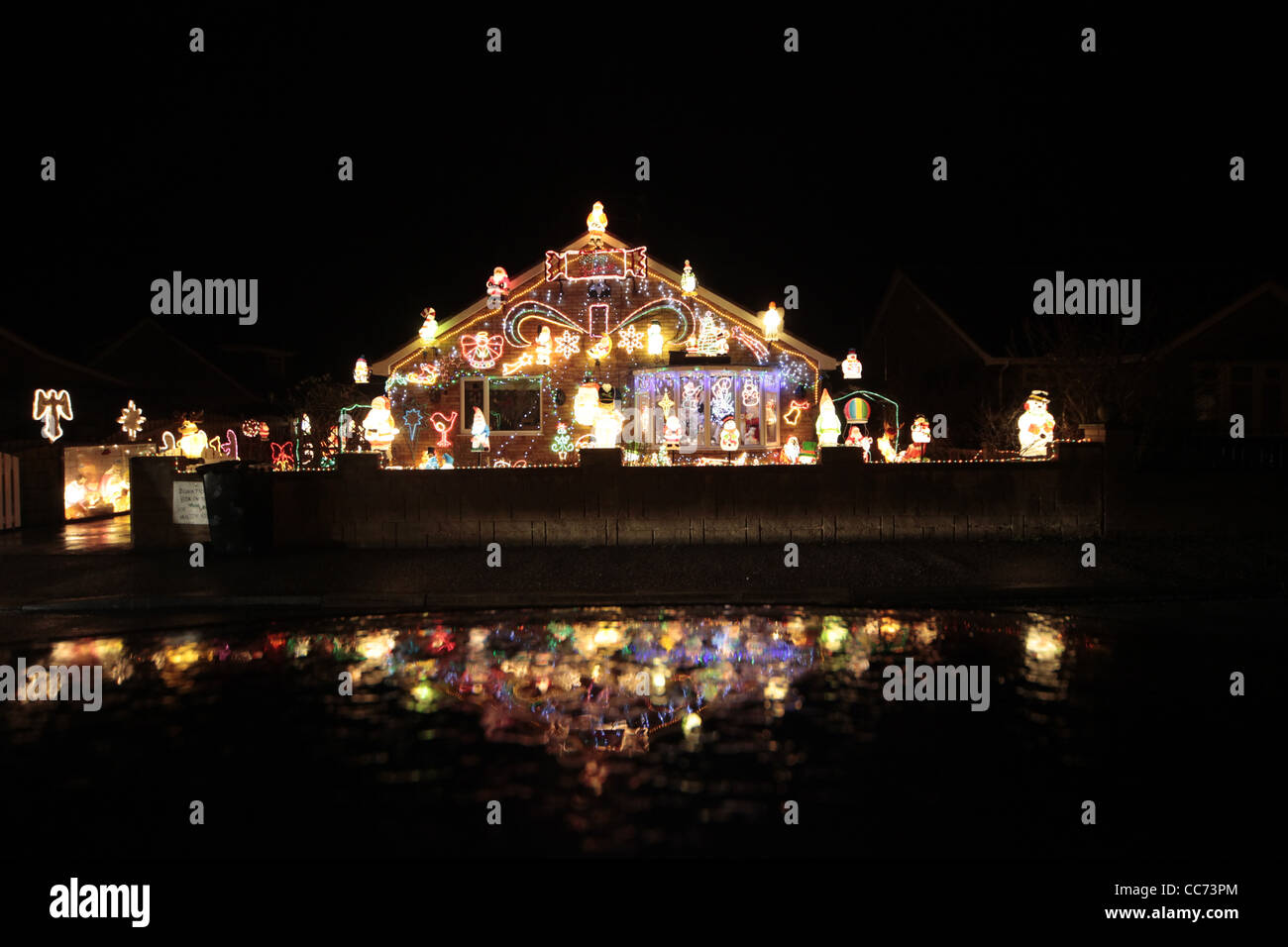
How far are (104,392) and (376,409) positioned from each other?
64.5ft

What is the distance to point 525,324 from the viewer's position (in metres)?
21.5

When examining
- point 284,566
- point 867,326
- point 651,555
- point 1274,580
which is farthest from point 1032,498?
point 867,326

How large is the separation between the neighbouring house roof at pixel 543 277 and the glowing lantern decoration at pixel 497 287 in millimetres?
372

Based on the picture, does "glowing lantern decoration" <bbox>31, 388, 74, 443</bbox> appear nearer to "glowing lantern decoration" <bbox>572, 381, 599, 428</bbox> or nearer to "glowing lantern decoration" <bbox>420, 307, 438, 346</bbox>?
"glowing lantern decoration" <bbox>420, 307, 438, 346</bbox>

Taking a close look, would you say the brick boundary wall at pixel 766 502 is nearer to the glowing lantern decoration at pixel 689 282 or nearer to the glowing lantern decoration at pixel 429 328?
the glowing lantern decoration at pixel 429 328

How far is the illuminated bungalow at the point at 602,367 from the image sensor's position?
70.0 ft

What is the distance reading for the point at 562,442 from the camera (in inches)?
850

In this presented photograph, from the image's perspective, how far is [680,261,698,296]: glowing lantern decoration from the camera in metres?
20.7

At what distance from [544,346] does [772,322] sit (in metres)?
5.05

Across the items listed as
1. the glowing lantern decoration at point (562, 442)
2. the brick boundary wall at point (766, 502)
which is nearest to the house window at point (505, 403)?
the glowing lantern decoration at point (562, 442)

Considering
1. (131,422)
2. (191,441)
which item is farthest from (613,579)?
(131,422)

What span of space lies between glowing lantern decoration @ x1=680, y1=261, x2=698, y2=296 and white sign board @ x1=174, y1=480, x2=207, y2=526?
10625 mm

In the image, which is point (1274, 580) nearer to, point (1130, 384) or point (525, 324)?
point (1130, 384)

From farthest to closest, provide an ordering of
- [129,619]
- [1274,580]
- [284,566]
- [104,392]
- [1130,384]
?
[104,392] → [1130,384] → [284,566] → [1274,580] → [129,619]
